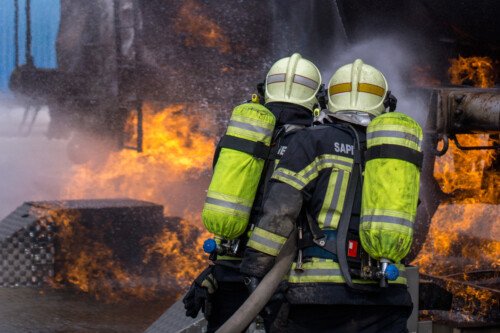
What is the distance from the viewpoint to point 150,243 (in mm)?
6977

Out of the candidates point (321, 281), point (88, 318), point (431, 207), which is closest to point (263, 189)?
point (321, 281)

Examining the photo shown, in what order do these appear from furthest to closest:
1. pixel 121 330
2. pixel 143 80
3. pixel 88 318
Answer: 1. pixel 143 80
2. pixel 88 318
3. pixel 121 330

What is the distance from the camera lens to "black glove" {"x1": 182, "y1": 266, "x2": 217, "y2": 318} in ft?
8.97

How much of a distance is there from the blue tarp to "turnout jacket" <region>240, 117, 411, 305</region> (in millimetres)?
8693

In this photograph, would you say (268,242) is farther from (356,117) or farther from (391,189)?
(356,117)

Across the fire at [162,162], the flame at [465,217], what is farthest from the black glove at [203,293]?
the fire at [162,162]

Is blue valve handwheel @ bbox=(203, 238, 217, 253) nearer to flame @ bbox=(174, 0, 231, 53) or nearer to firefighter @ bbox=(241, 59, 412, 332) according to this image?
firefighter @ bbox=(241, 59, 412, 332)

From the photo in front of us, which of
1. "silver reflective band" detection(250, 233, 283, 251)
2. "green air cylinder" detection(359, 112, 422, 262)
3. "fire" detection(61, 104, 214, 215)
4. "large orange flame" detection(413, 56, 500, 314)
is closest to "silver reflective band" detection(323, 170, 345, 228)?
"green air cylinder" detection(359, 112, 422, 262)

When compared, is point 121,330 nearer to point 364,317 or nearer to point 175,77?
point 364,317

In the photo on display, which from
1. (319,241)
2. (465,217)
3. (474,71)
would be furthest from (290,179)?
(465,217)

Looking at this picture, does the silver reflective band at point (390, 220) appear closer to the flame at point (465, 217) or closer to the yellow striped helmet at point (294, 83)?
the yellow striped helmet at point (294, 83)

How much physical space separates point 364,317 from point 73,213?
5.23m

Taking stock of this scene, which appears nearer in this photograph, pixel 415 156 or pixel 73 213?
pixel 415 156

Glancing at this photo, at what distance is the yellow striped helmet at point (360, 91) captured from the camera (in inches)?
94.5
